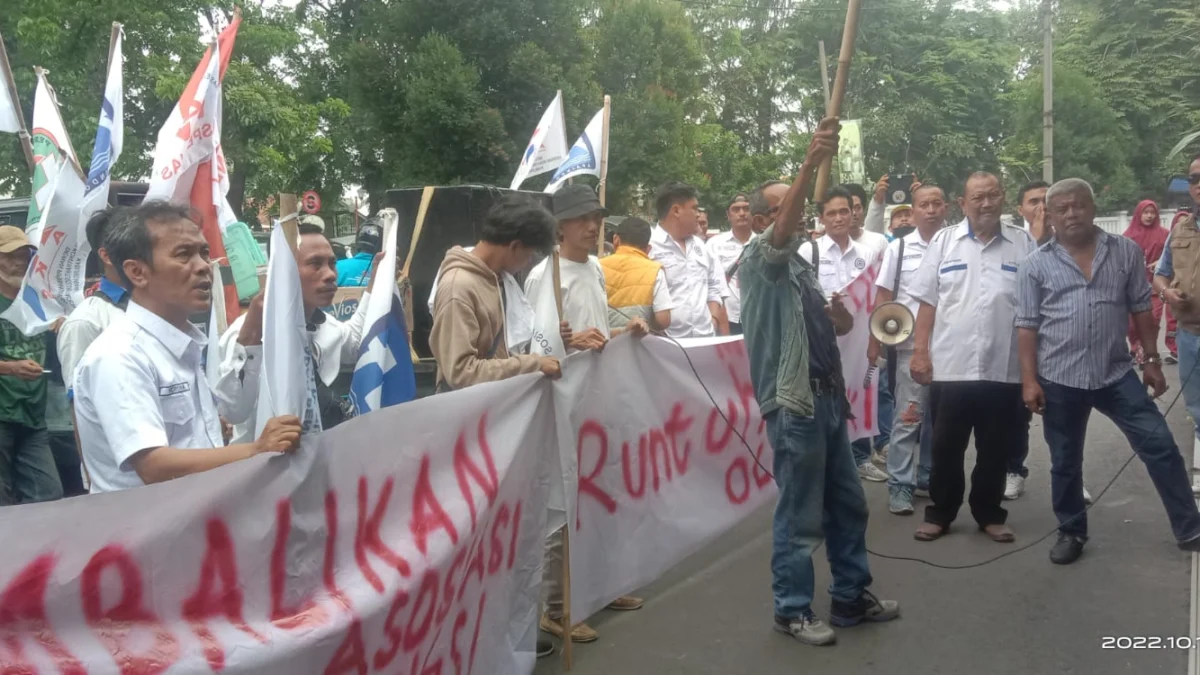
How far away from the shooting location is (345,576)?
2.72 m

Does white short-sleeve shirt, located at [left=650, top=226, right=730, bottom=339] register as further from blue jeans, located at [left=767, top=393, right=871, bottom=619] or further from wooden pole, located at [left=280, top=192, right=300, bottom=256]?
wooden pole, located at [left=280, top=192, right=300, bottom=256]

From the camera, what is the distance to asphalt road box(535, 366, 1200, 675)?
386 centimetres

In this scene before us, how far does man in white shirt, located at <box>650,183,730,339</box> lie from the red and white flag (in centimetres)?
267

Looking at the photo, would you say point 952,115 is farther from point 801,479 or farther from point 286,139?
point 801,479

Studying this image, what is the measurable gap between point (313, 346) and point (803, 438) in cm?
185

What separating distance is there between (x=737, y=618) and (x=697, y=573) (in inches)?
→ 24.5

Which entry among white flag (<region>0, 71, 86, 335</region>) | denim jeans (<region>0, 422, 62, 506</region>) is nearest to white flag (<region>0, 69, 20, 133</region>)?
white flag (<region>0, 71, 86, 335</region>)

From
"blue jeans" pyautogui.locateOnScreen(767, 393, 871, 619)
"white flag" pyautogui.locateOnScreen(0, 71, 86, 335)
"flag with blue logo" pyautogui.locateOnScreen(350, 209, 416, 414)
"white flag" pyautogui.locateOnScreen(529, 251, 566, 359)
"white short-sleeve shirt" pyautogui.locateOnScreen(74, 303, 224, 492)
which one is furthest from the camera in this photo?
"white flag" pyautogui.locateOnScreen(0, 71, 86, 335)

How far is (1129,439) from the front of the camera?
4.83 metres

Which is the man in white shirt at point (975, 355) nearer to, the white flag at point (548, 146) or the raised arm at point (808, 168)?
the raised arm at point (808, 168)

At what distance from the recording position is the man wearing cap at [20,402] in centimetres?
466

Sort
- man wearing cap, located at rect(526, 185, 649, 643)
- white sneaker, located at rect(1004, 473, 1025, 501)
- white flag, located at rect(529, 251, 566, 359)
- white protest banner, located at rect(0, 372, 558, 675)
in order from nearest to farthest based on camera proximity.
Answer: white protest banner, located at rect(0, 372, 558, 675)
white flag, located at rect(529, 251, 566, 359)
man wearing cap, located at rect(526, 185, 649, 643)
white sneaker, located at rect(1004, 473, 1025, 501)

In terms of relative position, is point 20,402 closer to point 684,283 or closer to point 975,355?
point 684,283
